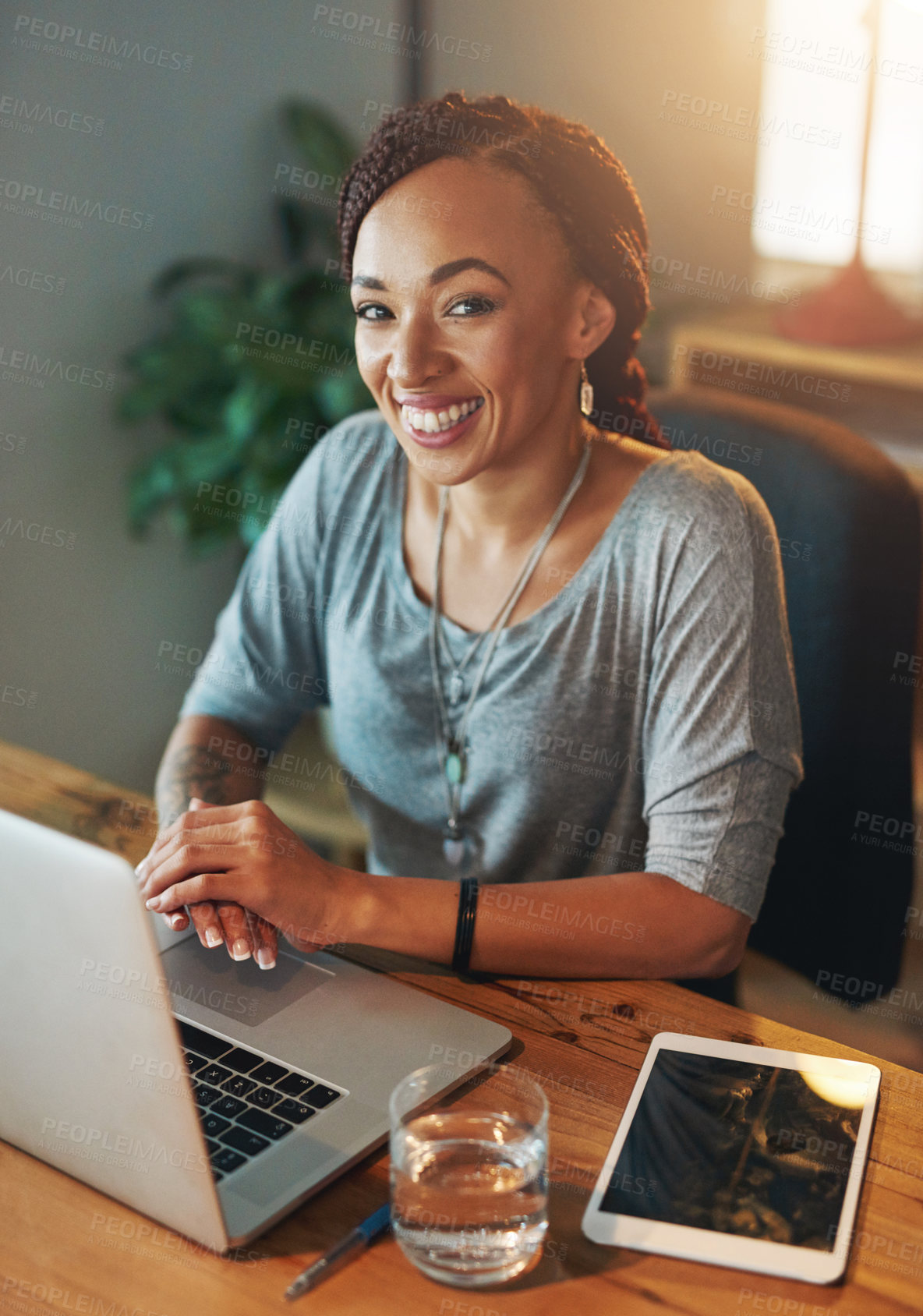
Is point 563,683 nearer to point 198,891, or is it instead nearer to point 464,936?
point 464,936

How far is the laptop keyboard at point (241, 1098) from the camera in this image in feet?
2.49

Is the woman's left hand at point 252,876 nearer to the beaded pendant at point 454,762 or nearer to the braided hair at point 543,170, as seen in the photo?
the beaded pendant at point 454,762

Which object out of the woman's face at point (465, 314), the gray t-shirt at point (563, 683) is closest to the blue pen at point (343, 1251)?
the gray t-shirt at point (563, 683)

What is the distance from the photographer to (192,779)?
133 centimetres

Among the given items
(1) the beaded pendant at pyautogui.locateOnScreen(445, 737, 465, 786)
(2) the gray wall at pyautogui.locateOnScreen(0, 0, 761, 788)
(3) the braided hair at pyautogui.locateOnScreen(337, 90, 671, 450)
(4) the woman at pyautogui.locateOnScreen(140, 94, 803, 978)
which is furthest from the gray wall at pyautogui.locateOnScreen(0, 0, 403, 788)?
(1) the beaded pendant at pyautogui.locateOnScreen(445, 737, 465, 786)

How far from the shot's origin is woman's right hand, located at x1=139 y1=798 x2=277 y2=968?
0.95 meters

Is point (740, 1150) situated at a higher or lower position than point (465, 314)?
lower

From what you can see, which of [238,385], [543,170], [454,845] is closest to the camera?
[543,170]

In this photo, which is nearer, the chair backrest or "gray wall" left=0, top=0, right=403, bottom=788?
the chair backrest

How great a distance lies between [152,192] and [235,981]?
172cm

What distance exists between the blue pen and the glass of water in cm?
2

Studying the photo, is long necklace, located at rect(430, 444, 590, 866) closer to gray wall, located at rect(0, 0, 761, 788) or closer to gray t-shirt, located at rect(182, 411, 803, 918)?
gray t-shirt, located at rect(182, 411, 803, 918)

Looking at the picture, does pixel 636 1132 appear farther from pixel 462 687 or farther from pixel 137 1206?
pixel 462 687

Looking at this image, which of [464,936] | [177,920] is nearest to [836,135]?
[464,936]
